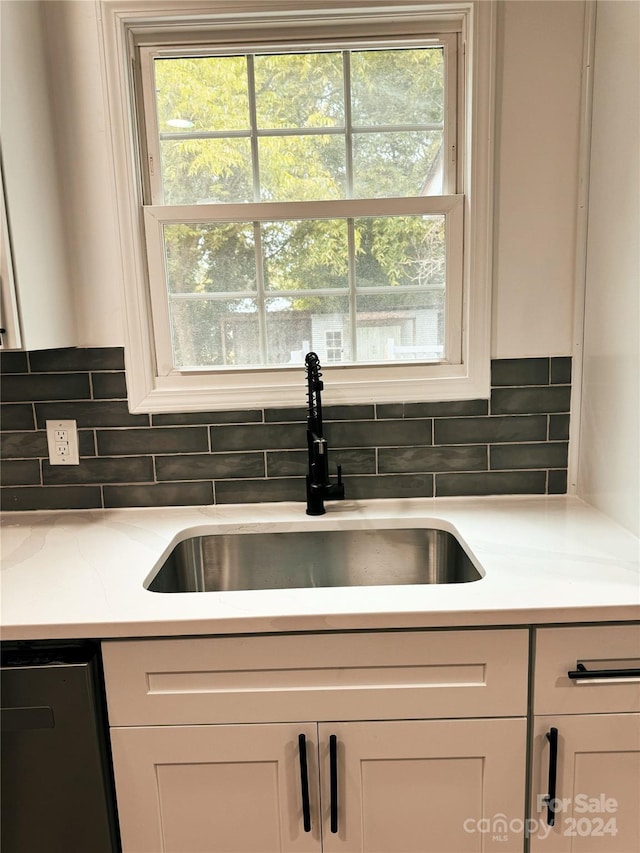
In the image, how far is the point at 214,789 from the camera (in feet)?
3.84

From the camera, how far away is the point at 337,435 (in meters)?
1.71

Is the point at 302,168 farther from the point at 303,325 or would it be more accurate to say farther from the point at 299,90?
the point at 303,325

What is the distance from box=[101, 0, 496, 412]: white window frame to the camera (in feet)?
4.94

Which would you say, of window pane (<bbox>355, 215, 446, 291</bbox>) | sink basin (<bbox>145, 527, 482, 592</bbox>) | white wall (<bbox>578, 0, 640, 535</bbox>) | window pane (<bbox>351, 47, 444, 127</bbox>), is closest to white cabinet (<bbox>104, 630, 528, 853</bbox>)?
sink basin (<bbox>145, 527, 482, 592</bbox>)

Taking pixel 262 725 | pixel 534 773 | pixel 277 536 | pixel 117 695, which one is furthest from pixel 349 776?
pixel 277 536

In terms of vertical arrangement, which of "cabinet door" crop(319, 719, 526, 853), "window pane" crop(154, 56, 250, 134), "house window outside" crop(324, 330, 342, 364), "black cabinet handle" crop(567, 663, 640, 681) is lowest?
"cabinet door" crop(319, 719, 526, 853)

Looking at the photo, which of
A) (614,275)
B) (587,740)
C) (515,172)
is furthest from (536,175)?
(587,740)

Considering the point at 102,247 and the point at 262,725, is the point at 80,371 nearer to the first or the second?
the point at 102,247

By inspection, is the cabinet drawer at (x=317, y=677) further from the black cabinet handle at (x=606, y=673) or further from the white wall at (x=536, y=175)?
the white wall at (x=536, y=175)

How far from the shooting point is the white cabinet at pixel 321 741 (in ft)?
3.68

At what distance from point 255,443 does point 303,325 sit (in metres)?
0.37

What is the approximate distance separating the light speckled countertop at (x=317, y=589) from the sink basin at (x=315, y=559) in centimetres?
3

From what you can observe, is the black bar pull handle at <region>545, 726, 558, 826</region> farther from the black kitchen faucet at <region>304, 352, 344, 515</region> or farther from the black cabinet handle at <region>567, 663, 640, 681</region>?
the black kitchen faucet at <region>304, 352, 344, 515</region>

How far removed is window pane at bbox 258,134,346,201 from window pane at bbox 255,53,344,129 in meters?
0.05
